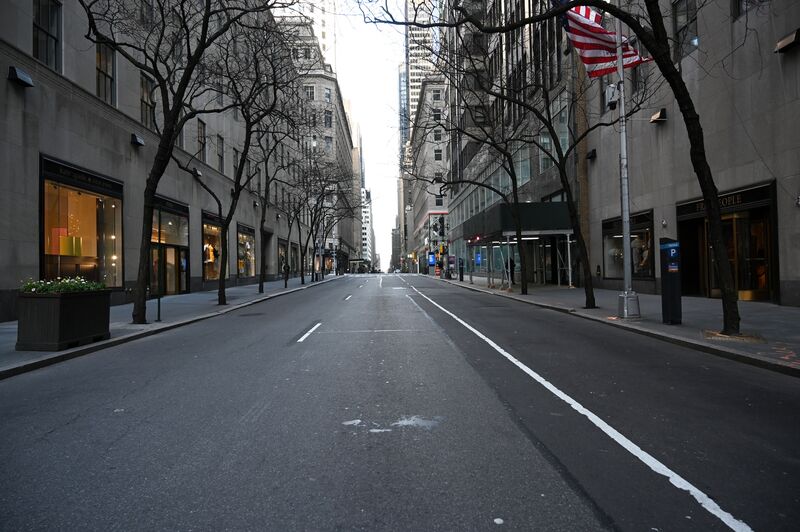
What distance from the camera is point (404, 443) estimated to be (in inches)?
179

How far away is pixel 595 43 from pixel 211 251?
25.9 meters

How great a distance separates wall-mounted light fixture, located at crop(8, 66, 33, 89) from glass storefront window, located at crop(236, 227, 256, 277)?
926 inches

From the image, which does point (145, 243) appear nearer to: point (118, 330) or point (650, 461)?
point (118, 330)

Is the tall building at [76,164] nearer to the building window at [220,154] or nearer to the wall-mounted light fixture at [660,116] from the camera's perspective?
the building window at [220,154]

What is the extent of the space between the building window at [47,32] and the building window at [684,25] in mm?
21707

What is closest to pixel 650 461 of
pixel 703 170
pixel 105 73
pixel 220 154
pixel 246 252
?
pixel 703 170

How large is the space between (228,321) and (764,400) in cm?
1376

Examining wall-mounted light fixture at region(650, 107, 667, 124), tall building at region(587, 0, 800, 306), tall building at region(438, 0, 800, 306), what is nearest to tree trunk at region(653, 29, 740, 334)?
tall building at region(438, 0, 800, 306)

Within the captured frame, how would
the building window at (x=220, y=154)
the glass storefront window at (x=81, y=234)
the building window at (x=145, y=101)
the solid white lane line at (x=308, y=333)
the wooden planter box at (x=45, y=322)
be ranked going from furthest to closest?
1. the building window at (x=220, y=154)
2. the building window at (x=145, y=101)
3. the glass storefront window at (x=81, y=234)
4. the solid white lane line at (x=308, y=333)
5. the wooden planter box at (x=45, y=322)

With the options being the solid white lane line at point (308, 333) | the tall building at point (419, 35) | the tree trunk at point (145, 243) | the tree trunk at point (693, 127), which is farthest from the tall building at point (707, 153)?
the tree trunk at point (145, 243)

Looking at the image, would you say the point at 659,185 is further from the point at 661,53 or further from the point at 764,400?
the point at 764,400

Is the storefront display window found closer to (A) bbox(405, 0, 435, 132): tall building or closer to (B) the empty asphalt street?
(A) bbox(405, 0, 435, 132): tall building

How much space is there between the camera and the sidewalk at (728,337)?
8.15m

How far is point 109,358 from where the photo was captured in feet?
31.2
